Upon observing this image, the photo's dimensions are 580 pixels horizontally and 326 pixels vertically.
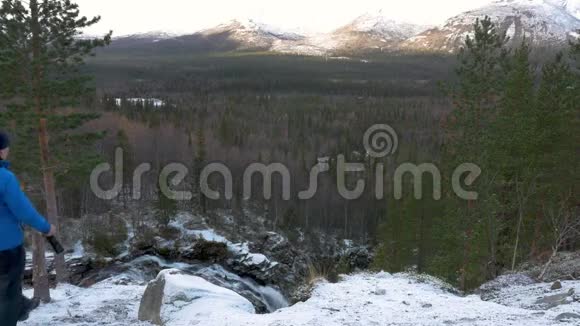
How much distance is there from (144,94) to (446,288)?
6899 inches

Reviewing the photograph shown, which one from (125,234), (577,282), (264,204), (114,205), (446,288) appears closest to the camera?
(577,282)

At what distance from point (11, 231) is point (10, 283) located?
77 cm

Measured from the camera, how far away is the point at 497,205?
18484 mm

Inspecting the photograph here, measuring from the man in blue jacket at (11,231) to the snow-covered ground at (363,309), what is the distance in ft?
10.5

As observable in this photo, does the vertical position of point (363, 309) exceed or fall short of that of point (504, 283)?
it exceeds it

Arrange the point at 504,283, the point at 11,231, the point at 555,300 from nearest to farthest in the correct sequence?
the point at 11,231 < the point at 555,300 < the point at 504,283

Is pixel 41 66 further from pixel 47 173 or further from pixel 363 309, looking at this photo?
pixel 363 309

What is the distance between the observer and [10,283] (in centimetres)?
579

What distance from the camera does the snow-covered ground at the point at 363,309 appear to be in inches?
322

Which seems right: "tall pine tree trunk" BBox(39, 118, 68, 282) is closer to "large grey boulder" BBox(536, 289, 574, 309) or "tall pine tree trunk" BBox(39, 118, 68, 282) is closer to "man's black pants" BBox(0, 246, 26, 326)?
"man's black pants" BBox(0, 246, 26, 326)

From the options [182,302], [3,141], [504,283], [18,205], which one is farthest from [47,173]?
[504,283]

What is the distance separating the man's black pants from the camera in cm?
563

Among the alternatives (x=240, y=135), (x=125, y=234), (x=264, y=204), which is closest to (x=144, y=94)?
(x=240, y=135)

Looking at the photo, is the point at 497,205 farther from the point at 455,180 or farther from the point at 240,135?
the point at 240,135
